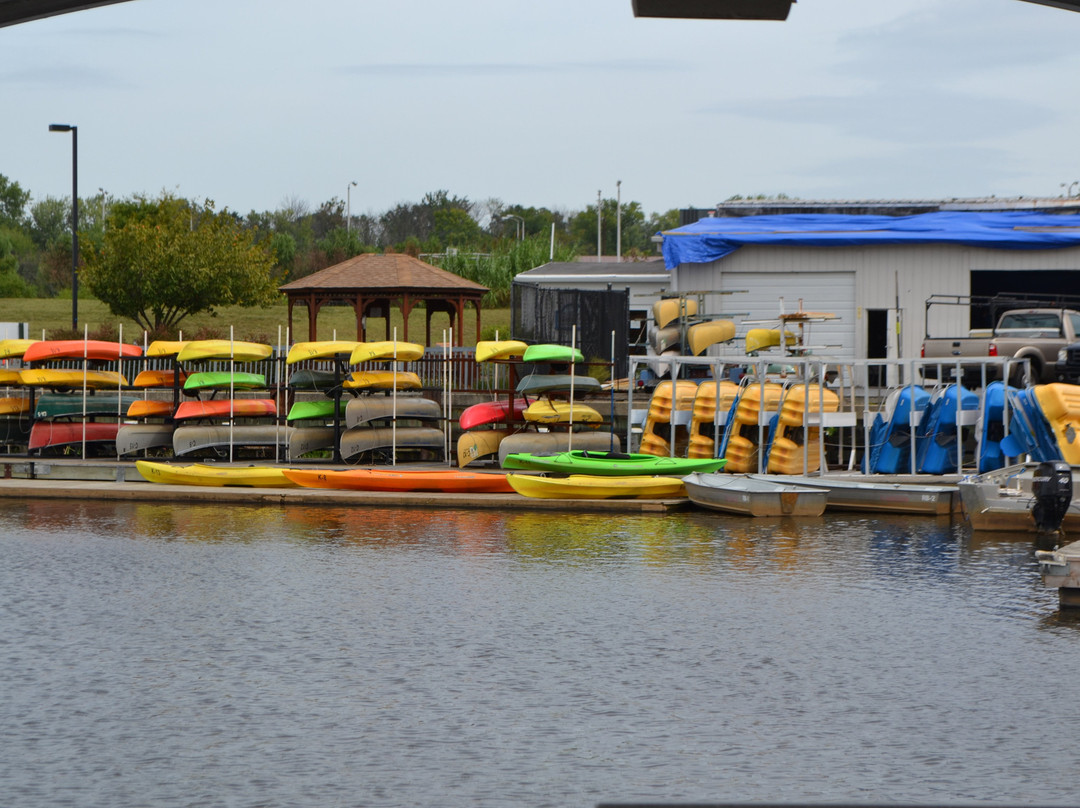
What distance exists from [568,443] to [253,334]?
3136 centimetres

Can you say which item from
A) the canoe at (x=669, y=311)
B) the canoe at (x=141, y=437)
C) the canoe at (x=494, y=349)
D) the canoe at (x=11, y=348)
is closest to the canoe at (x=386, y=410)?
the canoe at (x=494, y=349)

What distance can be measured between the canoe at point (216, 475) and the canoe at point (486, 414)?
138 inches

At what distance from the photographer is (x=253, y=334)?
52156 mm

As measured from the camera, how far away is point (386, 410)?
949 inches

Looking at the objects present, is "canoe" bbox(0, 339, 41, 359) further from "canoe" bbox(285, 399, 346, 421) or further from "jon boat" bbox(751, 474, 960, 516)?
"jon boat" bbox(751, 474, 960, 516)

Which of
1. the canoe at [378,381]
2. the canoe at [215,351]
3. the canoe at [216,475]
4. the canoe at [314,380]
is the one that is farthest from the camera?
the canoe at [314,380]

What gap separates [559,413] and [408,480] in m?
→ 3.62

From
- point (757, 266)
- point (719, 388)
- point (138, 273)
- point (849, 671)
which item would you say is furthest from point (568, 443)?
point (138, 273)

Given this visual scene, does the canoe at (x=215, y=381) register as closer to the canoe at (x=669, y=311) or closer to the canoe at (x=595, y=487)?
the canoe at (x=595, y=487)

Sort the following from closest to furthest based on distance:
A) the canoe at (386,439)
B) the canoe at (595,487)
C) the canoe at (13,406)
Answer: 1. the canoe at (595,487)
2. the canoe at (386,439)
3. the canoe at (13,406)

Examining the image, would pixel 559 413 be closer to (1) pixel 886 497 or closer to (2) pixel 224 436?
(2) pixel 224 436

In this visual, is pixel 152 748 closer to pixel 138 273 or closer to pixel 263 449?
pixel 263 449

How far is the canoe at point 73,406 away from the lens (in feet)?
83.9

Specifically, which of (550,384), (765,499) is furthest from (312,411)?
(765,499)
